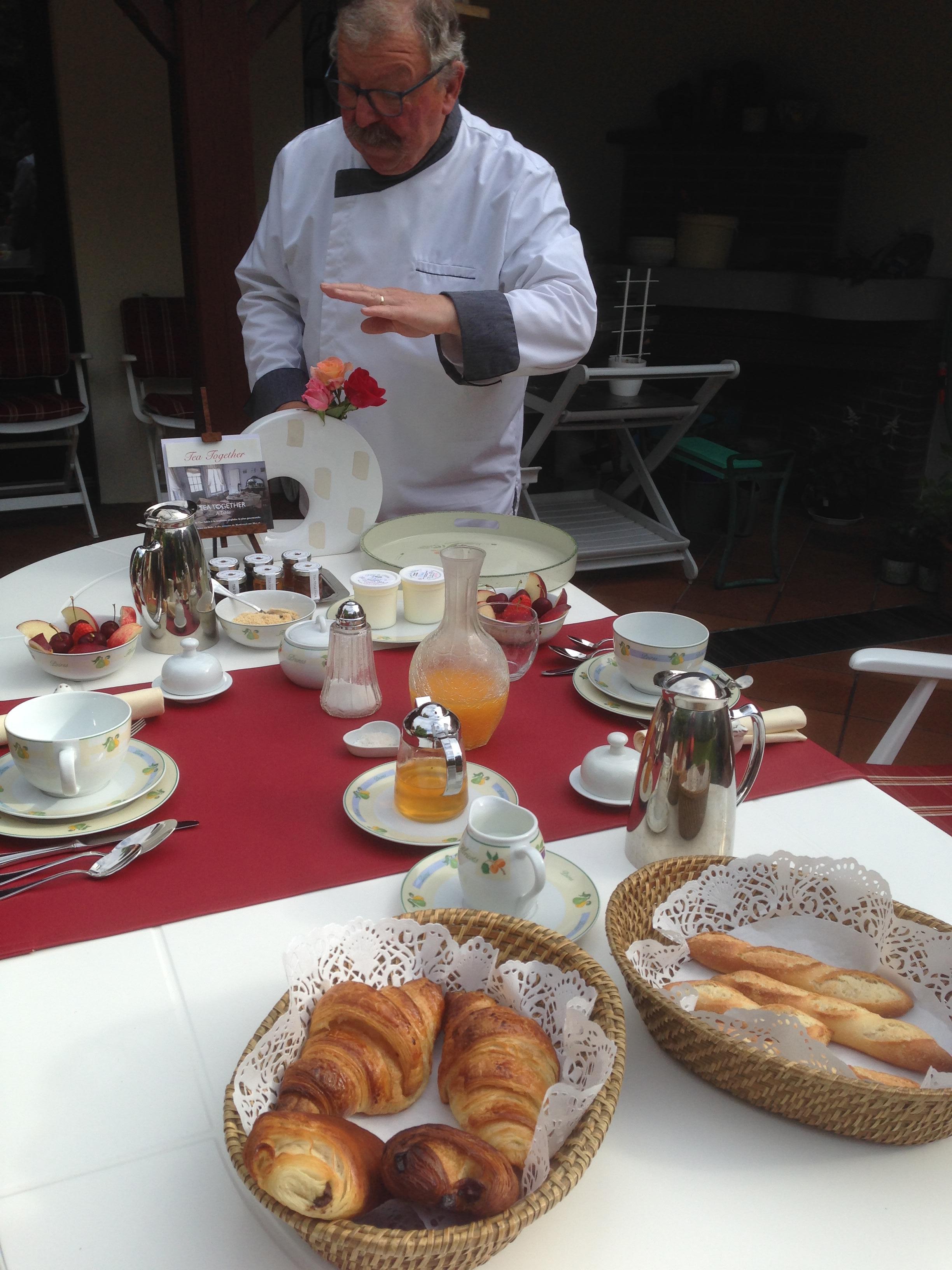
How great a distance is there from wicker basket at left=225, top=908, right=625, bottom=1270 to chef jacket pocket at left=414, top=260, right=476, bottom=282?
149 centimetres

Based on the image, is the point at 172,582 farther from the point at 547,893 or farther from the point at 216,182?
the point at 216,182

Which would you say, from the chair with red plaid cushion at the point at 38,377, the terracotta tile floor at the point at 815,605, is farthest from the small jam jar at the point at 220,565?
the chair with red plaid cushion at the point at 38,377

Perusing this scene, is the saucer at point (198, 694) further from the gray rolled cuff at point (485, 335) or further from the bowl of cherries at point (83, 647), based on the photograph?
the gray rolled cuff at point (485, 335)

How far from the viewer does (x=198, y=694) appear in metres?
1.31

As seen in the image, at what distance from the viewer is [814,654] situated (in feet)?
11.3

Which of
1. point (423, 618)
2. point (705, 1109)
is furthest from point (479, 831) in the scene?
point (423, 618)

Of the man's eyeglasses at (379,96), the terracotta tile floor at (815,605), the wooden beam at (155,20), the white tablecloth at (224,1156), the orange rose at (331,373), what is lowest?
the terracotta tile floor at (815,605)

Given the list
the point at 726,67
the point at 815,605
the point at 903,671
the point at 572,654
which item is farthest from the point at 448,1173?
the point at 726,67

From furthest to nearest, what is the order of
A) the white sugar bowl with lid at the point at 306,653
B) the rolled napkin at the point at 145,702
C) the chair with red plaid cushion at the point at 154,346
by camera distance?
the chair with red plaid cushion at the point at 154,346 < the white sugar bowl with lid at the point at 306,653 < the rolled napkin at the point at 145,702

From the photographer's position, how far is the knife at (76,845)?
0.98m

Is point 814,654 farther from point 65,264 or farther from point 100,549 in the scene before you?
point 65,264

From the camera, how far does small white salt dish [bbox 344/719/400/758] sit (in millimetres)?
1194

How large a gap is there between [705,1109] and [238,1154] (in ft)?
1.10

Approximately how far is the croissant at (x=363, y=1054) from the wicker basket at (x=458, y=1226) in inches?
1.4
